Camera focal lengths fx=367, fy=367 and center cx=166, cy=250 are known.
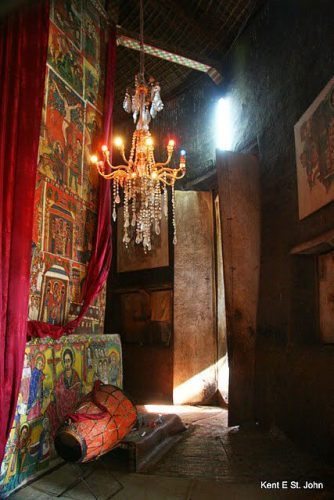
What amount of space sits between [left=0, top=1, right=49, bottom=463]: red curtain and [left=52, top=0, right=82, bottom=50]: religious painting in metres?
0.90

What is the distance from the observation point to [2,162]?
3.49 meters

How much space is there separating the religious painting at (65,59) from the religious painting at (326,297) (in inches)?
163

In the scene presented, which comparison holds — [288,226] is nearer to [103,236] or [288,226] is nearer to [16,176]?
[103,236]

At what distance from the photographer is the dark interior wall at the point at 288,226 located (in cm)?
412

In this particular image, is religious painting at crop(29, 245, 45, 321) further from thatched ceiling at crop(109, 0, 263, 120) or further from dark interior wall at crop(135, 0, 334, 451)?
thatched ceiling at crop(109, 0, 263, 120)

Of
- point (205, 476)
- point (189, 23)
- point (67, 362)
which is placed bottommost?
point (205, 476)

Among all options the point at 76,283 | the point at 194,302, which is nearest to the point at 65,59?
the point at 76,283

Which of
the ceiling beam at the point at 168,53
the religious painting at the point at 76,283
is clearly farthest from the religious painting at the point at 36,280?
the ceiling beam at the point at 168,53

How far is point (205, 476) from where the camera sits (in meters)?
3.48

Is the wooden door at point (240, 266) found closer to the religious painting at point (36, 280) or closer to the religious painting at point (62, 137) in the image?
the religious painting at point (62, 137)

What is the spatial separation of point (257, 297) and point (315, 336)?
114 centimetres

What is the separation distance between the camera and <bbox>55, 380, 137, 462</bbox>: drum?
10.1 feet

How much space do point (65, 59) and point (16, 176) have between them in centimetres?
234

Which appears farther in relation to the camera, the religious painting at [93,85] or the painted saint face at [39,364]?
the religious painting at [93,85]
